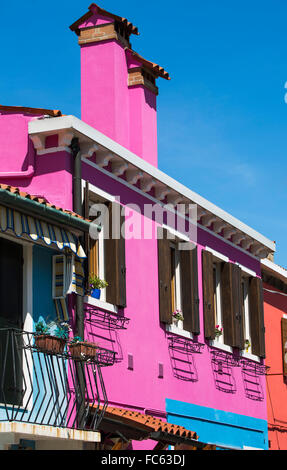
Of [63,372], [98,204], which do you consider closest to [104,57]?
[98,204]

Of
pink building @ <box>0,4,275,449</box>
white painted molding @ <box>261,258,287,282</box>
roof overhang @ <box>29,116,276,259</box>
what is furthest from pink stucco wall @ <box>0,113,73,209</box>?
white painted molding @ <box>261,258,287,282</box>

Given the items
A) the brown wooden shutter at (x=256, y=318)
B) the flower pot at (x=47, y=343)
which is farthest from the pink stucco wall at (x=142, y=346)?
the brown wooden shutter at (x=256, y=318)

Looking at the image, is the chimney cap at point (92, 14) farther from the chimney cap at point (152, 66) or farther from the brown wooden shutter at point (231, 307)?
the brown wooden shutter at point (231, 307)

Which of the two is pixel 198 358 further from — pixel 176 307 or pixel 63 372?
pixel 63 372

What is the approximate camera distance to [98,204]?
15695mm

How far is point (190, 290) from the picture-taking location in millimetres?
18016

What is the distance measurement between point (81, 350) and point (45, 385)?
0.62 m

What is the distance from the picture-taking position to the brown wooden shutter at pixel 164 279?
1694cm

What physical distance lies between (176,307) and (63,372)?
4.61 meters

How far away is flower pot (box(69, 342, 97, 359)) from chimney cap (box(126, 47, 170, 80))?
6843 mm

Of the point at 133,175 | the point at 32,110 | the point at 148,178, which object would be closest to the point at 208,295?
the point at 148,178

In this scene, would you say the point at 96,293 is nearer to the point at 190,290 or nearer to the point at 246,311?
the point at 190,290

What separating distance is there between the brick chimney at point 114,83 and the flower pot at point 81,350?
17.3ft

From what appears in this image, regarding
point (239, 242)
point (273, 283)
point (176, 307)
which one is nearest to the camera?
point (176, 307)
